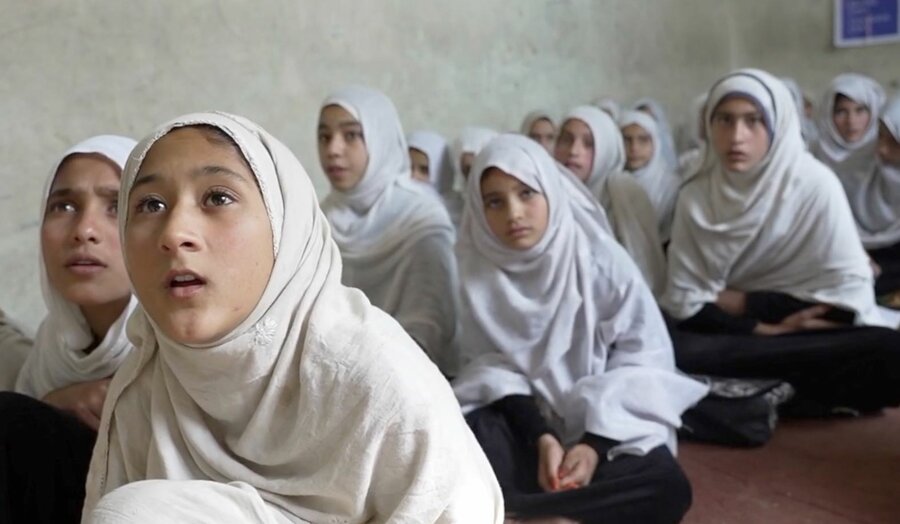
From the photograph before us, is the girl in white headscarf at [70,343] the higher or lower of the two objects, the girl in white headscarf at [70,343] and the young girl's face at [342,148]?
the lower

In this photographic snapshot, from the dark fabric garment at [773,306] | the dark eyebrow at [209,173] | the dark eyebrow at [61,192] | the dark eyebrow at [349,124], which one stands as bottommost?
the dark fabric garment at [773,306]

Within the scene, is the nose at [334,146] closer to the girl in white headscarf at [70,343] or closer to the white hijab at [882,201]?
the girl in white headscarf at [70,343]

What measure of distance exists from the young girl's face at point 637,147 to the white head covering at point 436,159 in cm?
88

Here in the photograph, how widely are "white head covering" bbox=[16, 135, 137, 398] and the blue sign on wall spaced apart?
235 inches

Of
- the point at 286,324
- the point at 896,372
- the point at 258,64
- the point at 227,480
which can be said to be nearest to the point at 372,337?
the point at 286,324

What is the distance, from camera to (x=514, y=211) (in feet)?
6.99

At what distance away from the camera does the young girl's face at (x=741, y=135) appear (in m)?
2.81

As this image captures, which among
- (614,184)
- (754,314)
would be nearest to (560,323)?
(754,314)

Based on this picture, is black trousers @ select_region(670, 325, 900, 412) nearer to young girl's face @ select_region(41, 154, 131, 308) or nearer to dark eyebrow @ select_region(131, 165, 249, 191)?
young girl's face @ select_region(41, 154, 131, 308)

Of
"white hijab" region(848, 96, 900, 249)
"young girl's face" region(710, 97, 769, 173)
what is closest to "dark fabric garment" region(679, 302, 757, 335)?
"young girl's face" region(710, 97, 769, 173)

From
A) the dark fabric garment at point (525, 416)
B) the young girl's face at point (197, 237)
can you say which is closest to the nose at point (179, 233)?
the young girl's face at point (197, 237)

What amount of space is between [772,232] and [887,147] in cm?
139

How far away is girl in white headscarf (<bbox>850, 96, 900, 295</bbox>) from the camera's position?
368 cm

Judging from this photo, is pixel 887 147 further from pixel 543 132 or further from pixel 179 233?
pixel 179 233
